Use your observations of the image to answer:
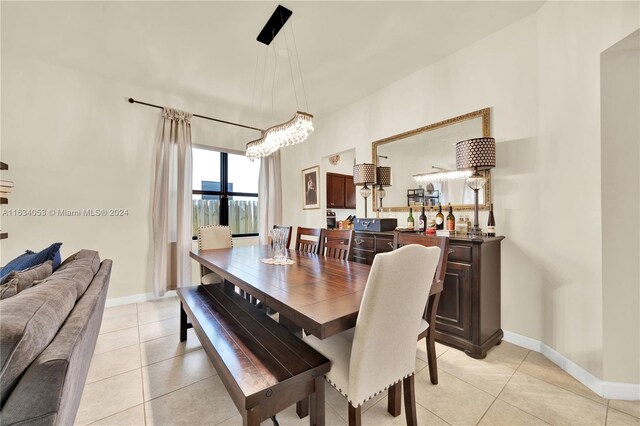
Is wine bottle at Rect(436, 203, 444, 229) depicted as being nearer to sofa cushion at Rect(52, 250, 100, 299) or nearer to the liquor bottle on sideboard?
the liquor bottle on sideboard

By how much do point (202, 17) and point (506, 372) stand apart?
3.65 m

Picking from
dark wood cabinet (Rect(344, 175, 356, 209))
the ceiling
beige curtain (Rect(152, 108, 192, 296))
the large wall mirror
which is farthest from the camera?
dark wood cabinet (Rect(344, 175, 356, 209))

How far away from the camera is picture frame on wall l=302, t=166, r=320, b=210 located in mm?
4391

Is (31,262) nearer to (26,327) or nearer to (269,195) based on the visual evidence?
(26,327)

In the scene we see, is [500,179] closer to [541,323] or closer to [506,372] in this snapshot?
[541,323]

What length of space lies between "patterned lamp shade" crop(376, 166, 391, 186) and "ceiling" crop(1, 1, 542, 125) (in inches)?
42.3

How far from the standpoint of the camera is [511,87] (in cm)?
A: 227

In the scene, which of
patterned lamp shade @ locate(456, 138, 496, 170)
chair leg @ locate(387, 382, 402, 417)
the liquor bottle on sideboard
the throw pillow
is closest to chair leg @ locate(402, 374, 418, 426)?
chair leg @ locate(387, 382, 402, 417)

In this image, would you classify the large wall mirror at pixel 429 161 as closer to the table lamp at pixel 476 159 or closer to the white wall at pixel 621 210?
the table lamp at pixel 476 159

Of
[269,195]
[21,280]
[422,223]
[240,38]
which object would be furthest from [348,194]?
[21,280]

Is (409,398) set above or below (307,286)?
below

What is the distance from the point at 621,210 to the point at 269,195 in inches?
156

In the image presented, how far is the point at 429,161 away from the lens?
2.80 m

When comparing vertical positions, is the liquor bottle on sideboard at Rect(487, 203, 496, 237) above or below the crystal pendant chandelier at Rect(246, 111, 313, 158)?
below
